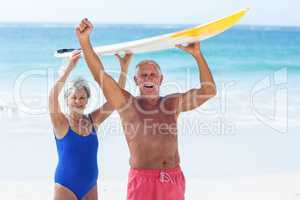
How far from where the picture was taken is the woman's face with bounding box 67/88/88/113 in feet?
11.3

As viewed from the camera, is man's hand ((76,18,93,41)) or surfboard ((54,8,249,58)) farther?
surfboard ((54,8,249,58))

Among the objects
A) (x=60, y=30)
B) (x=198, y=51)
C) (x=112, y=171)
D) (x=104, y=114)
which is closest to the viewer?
(x=198, y=51)

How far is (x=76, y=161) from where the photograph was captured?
3467 millimetres

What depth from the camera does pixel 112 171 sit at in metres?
7.00

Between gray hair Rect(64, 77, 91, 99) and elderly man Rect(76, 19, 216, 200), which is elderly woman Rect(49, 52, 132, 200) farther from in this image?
elderly man Rect(76, 19, 216, 200)

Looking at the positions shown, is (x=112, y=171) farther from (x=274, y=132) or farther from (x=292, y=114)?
(x=292, y=114)

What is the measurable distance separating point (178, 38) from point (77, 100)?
700mm

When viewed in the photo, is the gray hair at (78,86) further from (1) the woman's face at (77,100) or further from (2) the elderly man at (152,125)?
(2) the elderly man at (152,125)

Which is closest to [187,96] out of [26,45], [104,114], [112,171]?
[104,114]

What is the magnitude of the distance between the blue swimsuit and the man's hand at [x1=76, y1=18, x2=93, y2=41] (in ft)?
2.19

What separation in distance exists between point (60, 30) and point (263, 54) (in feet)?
37.2

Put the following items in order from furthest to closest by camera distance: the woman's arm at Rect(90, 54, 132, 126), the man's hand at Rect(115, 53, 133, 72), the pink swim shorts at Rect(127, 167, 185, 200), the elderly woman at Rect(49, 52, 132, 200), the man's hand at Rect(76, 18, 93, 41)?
the man's hand at Rect(115, 53, 133, 72) < the woman's arm at Rect(90, 54, 132, 126) < the elderly woman at Rect(49, 52, 132, 200) < the pink swim shorts at Rect(127, 167, 185, 200) < the man's hand at Rect(76, 18, 93, 41)

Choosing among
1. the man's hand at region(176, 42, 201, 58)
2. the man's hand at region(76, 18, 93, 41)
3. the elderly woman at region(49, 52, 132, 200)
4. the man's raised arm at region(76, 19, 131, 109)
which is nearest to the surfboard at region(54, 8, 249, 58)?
the man's hand at region(176, 42, 201, 58)

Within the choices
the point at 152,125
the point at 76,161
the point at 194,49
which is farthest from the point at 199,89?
the point at 76,161
